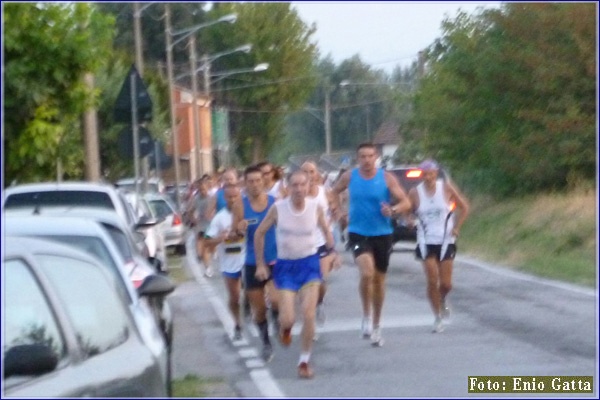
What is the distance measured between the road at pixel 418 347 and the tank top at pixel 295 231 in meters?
0.96

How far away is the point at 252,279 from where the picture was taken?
37.7 feet

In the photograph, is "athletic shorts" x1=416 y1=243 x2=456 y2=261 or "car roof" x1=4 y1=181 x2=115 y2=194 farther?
"car roof" x1=4 y1=181 x2=115 y2=194

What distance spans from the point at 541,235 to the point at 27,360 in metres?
20.5

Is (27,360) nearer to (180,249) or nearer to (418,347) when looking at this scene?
(418,347)

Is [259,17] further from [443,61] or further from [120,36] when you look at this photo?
[443,61]

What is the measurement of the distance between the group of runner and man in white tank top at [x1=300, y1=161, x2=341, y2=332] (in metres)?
0.01

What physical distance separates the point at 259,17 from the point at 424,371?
4902 centimetres

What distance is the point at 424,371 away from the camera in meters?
10.1

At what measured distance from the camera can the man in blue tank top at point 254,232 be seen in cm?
1135

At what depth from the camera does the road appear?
976 centimetres

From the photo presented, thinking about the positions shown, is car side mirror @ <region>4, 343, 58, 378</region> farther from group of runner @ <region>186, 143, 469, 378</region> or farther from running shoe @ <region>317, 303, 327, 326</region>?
running shoe @ <region>317, 303, 327, 326</region>

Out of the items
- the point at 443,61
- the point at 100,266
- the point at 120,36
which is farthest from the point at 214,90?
the point at 100,266

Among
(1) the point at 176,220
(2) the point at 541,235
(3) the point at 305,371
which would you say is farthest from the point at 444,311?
(1) the point at 176,220

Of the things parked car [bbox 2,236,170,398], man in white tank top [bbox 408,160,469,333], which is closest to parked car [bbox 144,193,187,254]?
man in white tank top [bbox 408,160,469,333]
